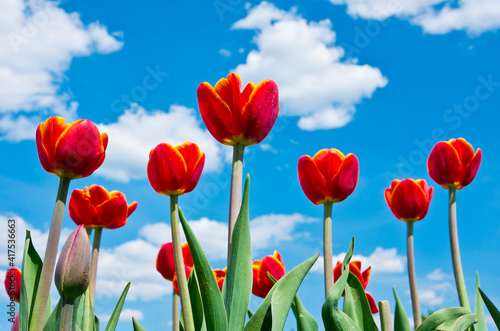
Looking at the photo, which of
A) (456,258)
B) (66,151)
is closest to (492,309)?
(456,258)

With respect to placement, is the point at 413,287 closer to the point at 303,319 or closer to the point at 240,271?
the point at 303,319

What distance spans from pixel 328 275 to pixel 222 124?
0.93 meters

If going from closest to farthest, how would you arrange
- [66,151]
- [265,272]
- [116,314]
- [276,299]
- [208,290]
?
[208,290] < [276,299] < [66,151] < [116,314] < [265,272]

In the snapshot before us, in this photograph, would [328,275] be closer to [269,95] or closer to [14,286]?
[269,95]

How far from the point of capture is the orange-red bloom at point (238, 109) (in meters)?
2.17

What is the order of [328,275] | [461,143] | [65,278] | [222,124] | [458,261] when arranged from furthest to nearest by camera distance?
[461,143], [458,261], [328,275], [222,124], [65,278]

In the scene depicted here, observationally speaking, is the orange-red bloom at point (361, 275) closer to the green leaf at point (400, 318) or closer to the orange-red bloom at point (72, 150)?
the green leaf at point (400, 318)

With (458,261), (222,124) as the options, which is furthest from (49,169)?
(458,261)

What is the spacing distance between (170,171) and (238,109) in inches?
21.0

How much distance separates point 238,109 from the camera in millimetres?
2201

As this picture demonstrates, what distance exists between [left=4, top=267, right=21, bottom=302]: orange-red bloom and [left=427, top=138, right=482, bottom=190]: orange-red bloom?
9.48 feet

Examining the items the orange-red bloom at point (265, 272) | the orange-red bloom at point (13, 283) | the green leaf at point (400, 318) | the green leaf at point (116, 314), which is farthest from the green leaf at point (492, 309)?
the orange-red bloom at point (13, 283)

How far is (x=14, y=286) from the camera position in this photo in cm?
293

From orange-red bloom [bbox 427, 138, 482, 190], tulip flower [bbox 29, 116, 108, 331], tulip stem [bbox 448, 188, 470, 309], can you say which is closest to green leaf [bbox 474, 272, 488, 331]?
tulip stem [bbox 448, 188, 470, 309]
